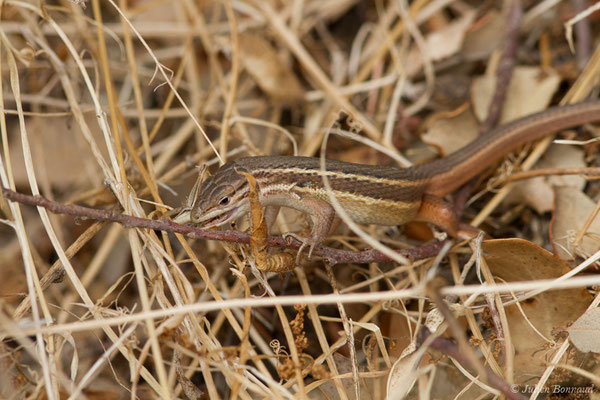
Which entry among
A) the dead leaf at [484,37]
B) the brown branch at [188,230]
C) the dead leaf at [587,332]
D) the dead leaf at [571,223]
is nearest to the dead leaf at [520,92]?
the dead leaf at [484,37]

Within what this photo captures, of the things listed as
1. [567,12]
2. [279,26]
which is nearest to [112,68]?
[279,26]

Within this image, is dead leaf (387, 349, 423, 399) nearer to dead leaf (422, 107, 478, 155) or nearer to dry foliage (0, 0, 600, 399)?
dry foliage (0, 0, 600, 399)

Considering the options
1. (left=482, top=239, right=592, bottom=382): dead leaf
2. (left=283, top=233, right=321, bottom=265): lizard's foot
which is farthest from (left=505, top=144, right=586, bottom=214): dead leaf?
(left=283, top=233, right=321, bottom=265): lizard's foot

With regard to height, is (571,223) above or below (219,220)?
below

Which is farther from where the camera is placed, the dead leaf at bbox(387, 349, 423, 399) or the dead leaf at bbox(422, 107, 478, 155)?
the dead leaf at bbox(422, 107, 478, 155)

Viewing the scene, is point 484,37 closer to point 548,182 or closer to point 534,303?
point 548,182

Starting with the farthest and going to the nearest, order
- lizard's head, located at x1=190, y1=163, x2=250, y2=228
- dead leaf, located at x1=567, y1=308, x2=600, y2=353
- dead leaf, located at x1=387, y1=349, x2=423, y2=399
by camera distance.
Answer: lizard's head, located at x1=190, y1=163, x2=250, y2=228 < dead leaf, located at x1=567, y1=308, x2=600, y2=353 < dead leaf, located at x1=387, y1=349, x2=423, y2=399

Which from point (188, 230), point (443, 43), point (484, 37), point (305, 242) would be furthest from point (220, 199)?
point (484, 37)
